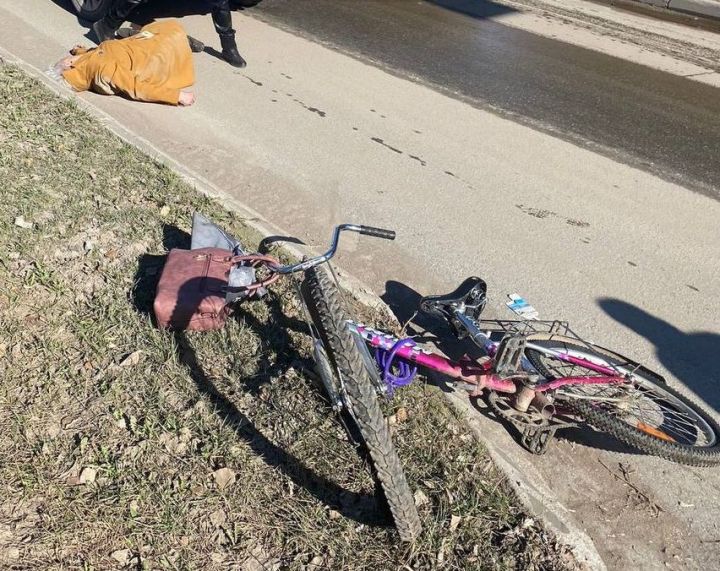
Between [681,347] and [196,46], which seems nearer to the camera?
[681,347]

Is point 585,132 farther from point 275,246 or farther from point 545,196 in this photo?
point 275,246

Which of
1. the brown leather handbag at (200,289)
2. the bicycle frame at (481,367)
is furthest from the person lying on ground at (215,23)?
the bicycle frame at (481,367)

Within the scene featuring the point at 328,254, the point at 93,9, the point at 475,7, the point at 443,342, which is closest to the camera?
the point at 328,254

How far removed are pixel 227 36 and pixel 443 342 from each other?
5689mm

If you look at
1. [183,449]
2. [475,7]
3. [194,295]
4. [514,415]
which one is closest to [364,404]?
[183,449]

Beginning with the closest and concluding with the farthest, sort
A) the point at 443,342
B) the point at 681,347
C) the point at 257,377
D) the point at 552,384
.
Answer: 1. the point at 552,384
2. the point at 257,377
3. the point at 443,342
4. the point at 681,347

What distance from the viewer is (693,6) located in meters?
14.1

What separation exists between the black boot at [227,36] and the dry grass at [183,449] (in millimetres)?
4511

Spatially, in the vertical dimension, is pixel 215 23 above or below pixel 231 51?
above

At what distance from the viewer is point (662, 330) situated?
15.3ft

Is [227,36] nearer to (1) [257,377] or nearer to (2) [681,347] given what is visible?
(1) [257,377]

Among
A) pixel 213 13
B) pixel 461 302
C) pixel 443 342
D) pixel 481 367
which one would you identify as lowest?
pixel 443 342

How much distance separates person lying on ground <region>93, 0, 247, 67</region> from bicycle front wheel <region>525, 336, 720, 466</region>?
614cm

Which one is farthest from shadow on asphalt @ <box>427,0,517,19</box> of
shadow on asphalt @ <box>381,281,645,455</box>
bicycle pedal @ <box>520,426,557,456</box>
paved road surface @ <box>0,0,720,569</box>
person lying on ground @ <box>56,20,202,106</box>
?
bicycle pedal @ <box>520,426,557,456</box>
